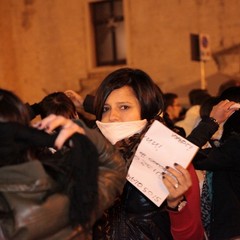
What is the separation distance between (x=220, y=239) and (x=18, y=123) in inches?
54.3

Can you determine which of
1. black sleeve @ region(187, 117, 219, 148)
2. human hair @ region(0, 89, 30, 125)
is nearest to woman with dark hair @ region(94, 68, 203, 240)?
black sleeve @ region(187, 117, 219, 148)

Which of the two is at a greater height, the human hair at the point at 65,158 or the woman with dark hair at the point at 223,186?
the human hair at the point at 65,158

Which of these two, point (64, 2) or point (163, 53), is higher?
point (64, 2)

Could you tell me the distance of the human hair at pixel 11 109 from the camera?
143 cm

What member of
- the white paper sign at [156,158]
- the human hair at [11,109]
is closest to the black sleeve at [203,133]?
the white paper sign at [156,158]

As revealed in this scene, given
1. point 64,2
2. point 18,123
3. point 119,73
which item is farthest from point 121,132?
point 64,2

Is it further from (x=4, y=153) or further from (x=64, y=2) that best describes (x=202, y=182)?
(x=64, y=2)

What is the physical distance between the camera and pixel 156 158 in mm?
1807

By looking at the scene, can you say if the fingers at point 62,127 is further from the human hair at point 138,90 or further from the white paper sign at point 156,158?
the human hair at point 138,90

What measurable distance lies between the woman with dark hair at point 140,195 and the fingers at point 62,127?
475 millimetres

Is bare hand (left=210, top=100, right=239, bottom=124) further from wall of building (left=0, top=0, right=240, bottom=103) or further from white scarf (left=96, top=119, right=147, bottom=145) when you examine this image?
wall of building (left=0, top=0, right=240, bottom=103)

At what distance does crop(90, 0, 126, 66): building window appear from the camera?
507 inches

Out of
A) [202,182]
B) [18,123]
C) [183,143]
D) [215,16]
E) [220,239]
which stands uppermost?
[215,16]

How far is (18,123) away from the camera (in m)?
1.39
